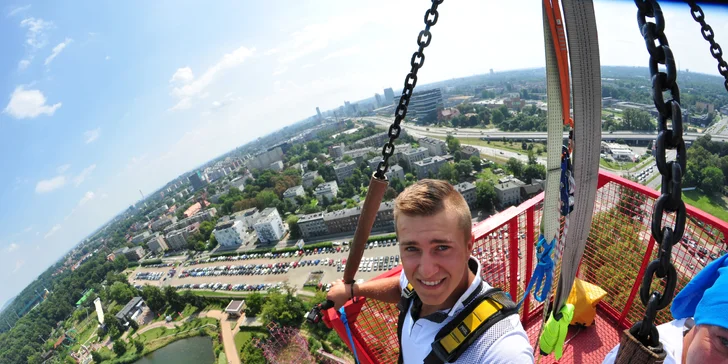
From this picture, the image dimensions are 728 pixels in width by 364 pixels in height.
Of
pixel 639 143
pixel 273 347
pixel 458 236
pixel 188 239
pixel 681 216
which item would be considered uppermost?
pixel 681 216

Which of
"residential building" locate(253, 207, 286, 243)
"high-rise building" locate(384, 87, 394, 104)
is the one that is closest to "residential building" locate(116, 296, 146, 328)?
"residential building" locate(253, 207, 286, 243)

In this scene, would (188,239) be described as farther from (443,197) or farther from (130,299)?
(443,197)

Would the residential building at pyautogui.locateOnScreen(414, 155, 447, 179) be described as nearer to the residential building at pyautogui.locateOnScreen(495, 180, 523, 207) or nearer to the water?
the residential building at pyautogui.locateOnScreen(495, 180, 523, 207)

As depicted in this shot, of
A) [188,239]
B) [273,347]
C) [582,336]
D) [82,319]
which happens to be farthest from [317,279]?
[82,319]

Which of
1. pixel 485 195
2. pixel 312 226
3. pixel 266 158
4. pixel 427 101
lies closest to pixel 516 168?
pixel 485 195

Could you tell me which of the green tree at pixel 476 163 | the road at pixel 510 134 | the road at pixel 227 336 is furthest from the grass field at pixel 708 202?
the road at pixel 227 336

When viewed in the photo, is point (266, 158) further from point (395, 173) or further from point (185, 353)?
point (185, 353)

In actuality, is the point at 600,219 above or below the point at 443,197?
below
